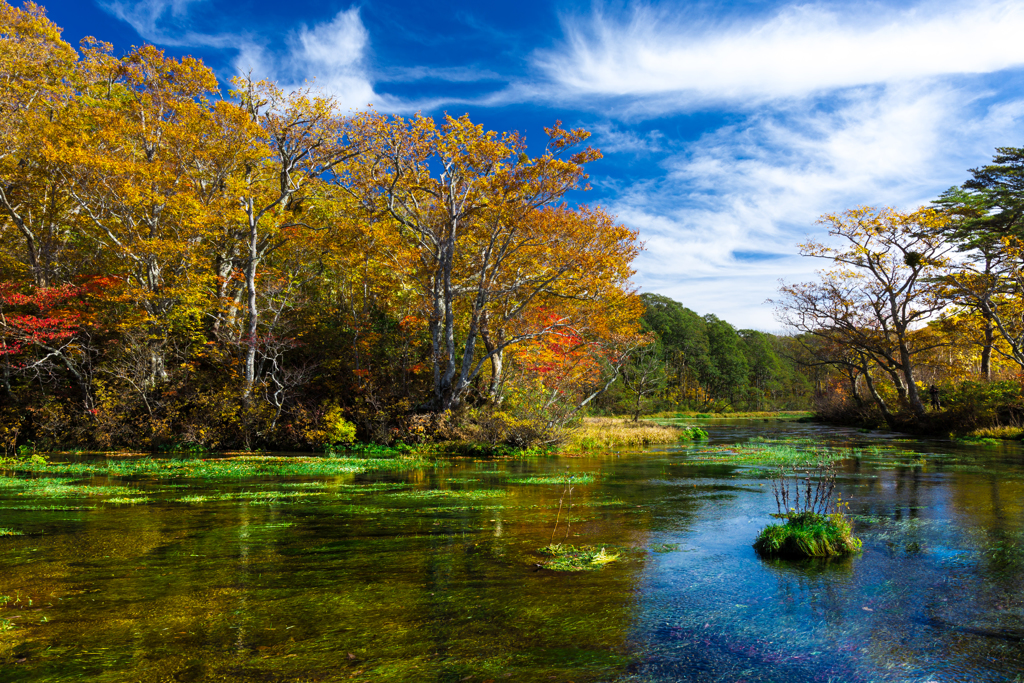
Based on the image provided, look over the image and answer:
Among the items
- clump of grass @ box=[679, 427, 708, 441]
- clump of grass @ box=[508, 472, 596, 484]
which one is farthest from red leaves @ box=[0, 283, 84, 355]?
clump of grass @ box=[679, 427, 708, 441]

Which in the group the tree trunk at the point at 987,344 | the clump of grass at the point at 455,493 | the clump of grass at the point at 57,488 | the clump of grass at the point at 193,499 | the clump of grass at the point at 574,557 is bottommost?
the clump of grass at the point at 455,493

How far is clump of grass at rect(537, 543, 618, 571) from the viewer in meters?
6.72

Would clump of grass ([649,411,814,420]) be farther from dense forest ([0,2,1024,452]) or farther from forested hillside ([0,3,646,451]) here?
forested hillside ([0,3,646,451])

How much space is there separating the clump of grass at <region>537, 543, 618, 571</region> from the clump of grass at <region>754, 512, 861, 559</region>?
1945 mm

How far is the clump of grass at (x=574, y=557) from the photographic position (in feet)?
22.1

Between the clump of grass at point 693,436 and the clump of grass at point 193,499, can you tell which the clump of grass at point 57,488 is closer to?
the clump of grass at point 193,499

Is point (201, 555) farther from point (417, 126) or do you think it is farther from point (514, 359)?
point (514, 359)

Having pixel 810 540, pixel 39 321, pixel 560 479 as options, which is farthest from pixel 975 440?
pixel 39 321

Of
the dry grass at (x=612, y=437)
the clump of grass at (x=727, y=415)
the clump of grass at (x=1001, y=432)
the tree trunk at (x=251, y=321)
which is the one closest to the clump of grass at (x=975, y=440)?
the clump of grass at (x=1001, y=432)

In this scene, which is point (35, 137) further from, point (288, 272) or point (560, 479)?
point (560, 479)

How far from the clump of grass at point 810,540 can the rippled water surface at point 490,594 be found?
0.20 m

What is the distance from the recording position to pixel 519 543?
7844 mm

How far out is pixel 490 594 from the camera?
579 centimetres

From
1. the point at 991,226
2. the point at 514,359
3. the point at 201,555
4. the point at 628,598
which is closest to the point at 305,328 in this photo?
the point at 514,359
